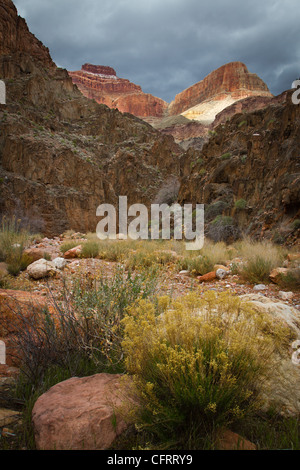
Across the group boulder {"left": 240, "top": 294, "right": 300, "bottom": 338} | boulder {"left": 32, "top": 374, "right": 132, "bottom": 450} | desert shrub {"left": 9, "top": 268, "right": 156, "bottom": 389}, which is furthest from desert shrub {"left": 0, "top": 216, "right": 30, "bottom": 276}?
boulder {"left": 240, "top": 294, "right": 300, "bottom": 338}

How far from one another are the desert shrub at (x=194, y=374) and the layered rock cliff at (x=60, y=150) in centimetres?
2132

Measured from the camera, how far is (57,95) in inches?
1332

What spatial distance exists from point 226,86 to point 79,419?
11304 cm

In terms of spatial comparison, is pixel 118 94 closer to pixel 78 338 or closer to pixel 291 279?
pixel 291 279

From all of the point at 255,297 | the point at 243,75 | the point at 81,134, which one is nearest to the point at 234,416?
the point at 255,297

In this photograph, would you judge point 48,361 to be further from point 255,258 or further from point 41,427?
point 255,258

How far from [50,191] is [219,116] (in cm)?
6521

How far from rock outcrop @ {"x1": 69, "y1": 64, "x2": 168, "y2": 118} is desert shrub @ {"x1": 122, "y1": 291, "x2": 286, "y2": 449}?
112588mm

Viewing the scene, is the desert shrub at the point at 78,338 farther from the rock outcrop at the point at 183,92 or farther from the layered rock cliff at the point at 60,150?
the rock outcrop at the point at 183,92

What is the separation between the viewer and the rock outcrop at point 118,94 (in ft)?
344

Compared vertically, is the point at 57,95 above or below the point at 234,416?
above

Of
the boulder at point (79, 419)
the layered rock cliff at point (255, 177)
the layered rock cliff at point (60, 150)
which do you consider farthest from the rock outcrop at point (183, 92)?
the boulder at point (79, 419)

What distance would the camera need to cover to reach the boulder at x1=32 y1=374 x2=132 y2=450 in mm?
1220
